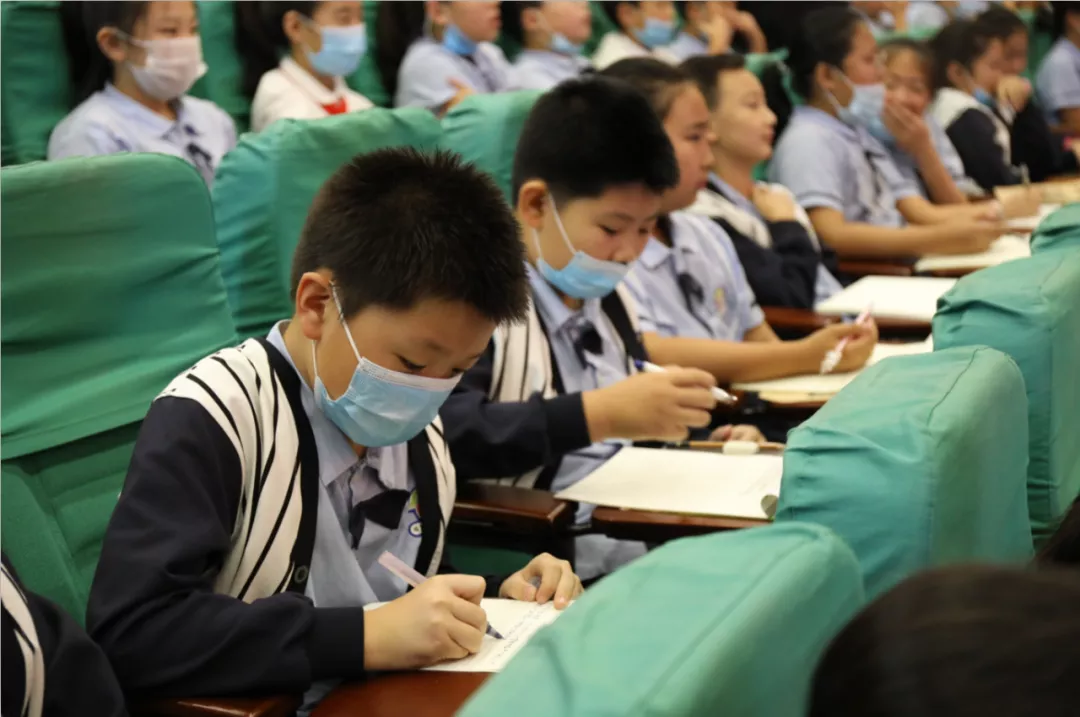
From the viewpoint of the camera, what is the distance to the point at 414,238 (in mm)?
1298

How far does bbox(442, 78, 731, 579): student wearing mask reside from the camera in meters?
1.75

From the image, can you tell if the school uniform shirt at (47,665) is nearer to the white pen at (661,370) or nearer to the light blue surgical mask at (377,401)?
the light blue surgical mask at (377,401)

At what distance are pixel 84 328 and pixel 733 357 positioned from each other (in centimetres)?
116

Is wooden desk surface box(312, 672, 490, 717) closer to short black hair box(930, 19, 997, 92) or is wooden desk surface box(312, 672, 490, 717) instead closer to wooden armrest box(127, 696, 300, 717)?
wooden armrest box(127, 696, 300, 717)

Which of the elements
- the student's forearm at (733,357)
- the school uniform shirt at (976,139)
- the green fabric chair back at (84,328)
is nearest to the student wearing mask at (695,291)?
the student's forearm at (733,357)

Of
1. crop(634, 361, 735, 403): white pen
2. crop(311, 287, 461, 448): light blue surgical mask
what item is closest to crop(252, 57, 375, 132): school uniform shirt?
crop(634, 361, 735, 403): white pen

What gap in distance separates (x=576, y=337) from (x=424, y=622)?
0.92 meters

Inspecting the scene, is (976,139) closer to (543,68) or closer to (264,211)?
(543,68)

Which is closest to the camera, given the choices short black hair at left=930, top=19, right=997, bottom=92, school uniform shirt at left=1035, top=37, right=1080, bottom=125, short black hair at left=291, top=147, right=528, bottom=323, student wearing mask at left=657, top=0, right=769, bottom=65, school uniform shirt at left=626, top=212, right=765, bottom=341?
short black hair at left=291, top=147, right=528, bottom=323

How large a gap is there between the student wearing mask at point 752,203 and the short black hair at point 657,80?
384mm

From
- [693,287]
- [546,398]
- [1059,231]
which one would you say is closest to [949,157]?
[693,287]

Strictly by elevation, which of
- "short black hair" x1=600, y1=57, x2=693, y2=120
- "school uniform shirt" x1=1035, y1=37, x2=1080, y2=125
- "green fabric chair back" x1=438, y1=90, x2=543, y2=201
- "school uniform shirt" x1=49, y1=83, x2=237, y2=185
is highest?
"short black hair" x1=600, y1=57, x2=693, y2=120

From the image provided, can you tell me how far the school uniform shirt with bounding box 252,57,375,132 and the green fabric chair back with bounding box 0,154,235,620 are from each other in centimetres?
152

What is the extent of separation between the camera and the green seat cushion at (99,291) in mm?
1481
